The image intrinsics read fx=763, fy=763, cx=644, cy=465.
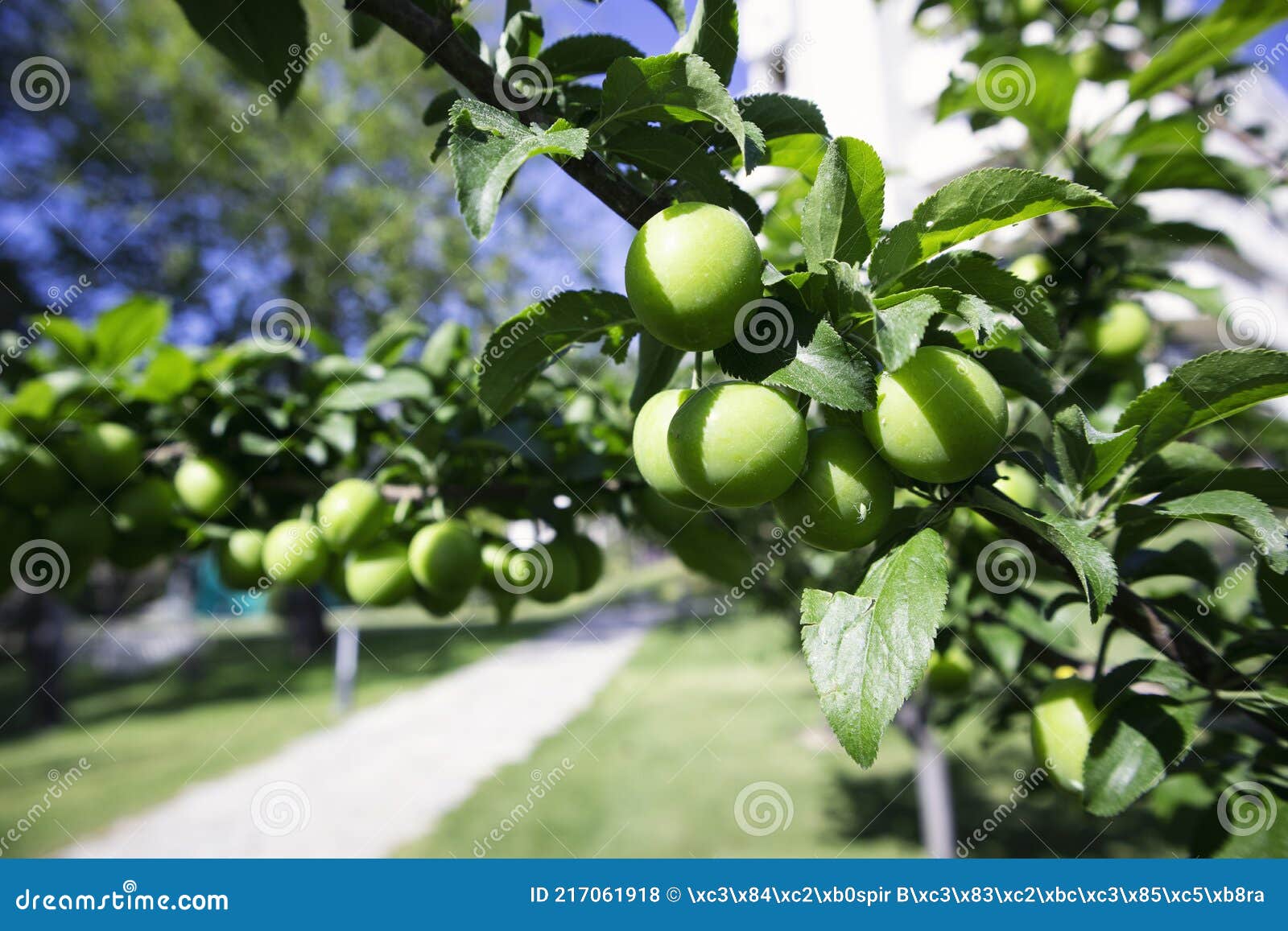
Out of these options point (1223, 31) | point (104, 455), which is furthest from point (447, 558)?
point (1223, 31)

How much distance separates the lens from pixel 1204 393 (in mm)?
716

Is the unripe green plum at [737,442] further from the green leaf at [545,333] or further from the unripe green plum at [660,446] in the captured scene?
the green leaf at [545,333]

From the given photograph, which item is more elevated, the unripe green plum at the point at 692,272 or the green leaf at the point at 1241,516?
the unripe green plum at the point at 692,272

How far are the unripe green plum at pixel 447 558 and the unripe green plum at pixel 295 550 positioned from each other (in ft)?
0.63

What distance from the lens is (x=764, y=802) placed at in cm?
488

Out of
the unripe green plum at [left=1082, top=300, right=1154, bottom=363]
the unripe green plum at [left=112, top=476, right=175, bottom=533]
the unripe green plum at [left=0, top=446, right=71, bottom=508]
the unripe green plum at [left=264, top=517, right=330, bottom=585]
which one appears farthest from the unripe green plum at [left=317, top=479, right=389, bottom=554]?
the unripe green plum at [left=1082, top=300, right=1154, bottom=363]

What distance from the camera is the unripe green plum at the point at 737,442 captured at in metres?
0.62

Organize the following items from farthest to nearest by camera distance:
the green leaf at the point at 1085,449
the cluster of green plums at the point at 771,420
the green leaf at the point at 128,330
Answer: the green leaf at the point at 128,330 < the green leaf at the point at 1085,449 < the cluster of green plums at the point at 771,420

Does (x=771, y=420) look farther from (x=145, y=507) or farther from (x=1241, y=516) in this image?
(x=145, y=507)

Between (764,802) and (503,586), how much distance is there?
421 centimetres

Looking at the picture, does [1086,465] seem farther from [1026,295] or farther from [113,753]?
[113,753]

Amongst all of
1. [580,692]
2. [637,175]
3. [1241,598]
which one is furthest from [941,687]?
[580,692]

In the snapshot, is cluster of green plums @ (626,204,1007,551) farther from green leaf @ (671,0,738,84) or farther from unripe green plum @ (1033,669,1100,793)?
unripe green plum @ (1033,669,1100,793)

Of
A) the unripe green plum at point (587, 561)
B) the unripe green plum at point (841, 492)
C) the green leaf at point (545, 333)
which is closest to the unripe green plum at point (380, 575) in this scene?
the unripe green plum at point (587, 561)
